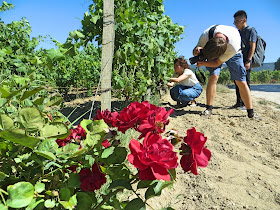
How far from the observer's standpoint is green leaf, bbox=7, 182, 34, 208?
1.83 feet

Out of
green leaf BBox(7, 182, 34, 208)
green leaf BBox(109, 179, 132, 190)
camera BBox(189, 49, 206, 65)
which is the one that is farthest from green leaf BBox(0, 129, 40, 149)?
camera BBox(189, 49, 206, 65)

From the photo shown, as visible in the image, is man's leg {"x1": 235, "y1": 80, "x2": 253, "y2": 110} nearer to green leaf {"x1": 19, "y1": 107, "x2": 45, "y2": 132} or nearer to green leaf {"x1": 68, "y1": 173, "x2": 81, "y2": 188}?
green leaf {"x1": 68, "y1": 173, "x2": 81, "y2": 188}

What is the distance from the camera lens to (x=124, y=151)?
2.27ft

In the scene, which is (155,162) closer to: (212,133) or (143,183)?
(143,183)

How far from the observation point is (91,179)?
69 cm

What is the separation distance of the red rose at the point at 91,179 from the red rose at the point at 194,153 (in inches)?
10.1

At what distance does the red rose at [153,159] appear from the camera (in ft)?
1.84

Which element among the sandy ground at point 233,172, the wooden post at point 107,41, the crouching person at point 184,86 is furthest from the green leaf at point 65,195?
the crouching person at point 184,86

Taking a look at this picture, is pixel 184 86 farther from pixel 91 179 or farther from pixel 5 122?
pixel 5 122

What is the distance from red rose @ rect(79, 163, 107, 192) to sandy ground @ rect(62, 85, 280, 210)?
2.96 ft

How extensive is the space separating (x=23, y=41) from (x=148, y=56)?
9.62 ft

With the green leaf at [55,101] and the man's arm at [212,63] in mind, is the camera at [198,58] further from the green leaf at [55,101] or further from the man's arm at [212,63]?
the green leaf at [55,101]

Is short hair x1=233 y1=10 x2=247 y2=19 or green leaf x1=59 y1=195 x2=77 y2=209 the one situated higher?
short hair x1=233 y1=10 x2=247 y2=19

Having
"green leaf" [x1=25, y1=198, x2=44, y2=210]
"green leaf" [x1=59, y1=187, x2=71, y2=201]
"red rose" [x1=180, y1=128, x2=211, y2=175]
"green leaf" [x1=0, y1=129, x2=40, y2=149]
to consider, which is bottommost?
"green leaf" [x1=25, y1=198, x2=44, y2=210]
